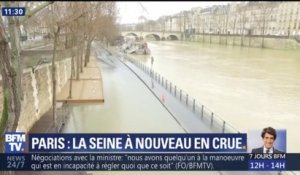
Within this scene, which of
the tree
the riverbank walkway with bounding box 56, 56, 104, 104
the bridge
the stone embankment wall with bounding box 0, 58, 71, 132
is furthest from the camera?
the bridge

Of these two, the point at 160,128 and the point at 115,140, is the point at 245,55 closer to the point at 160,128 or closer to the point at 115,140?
the point at 160,128

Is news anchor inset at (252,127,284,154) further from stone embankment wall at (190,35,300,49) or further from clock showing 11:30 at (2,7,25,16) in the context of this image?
stone embankment wall at (190,35,300,49)

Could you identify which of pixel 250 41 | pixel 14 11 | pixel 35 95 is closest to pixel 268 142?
pixel 14 11

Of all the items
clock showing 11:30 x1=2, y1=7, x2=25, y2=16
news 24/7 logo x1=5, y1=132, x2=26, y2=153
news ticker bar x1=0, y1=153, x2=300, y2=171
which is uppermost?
clock showing 11:30 x1=2, y1=7, x2=25, y2=16

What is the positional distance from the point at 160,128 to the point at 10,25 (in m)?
10.0

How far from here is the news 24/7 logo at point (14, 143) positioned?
5406mm

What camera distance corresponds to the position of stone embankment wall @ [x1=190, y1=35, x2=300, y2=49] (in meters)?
21.8

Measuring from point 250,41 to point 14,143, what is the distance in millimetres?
47497

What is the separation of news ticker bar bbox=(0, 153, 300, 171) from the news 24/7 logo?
240 mm

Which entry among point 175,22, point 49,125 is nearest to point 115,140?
point 49,125

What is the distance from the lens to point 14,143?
215 inches

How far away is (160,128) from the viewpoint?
49.7 feet

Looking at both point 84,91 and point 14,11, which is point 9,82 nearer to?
point 14,11

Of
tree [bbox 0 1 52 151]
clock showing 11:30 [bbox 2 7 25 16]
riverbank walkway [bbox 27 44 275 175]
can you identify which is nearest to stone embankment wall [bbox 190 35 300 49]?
riverbank walkway [bbox 27 44 275 175]
